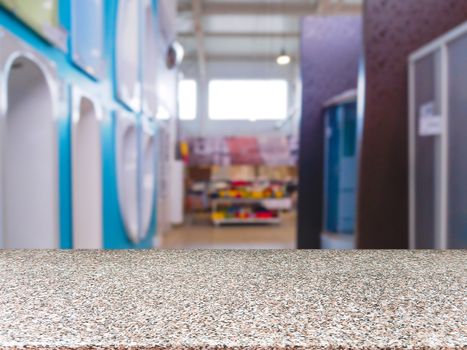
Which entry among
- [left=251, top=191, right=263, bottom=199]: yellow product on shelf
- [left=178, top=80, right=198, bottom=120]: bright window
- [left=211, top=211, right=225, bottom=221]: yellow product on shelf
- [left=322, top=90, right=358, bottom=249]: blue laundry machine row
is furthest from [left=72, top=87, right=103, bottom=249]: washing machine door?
[left=178, top=80, right=198, bottom=120]: bright window

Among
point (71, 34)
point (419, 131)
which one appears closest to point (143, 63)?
point (71, 34)

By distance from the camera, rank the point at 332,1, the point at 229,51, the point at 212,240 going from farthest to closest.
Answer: the point at 229,51 < the point at 332,1 < the point at 212,240

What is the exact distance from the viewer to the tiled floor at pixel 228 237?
22.9 ft

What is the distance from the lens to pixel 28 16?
5.90 ft

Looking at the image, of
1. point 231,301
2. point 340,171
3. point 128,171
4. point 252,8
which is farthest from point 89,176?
point 252,8

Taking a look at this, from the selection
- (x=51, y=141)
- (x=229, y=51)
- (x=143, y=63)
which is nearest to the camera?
(x=51, y=141)

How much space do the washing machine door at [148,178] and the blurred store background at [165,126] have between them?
0.03 m

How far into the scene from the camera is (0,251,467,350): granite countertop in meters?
0.61

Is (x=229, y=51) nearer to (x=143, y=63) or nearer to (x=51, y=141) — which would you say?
(x=143, y=63)

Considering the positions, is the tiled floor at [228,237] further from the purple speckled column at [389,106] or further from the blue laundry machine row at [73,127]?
the purple speckled column at [389,106]

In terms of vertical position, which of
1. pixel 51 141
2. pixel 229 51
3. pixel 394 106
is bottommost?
pixel 51 141

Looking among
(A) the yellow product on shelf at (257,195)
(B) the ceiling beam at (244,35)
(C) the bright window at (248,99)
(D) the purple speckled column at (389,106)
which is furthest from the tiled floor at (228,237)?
(C) the bright window at (248,99)

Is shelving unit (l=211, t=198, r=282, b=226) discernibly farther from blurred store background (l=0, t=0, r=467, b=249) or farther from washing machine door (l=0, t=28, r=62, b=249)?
washing machine door (l=0, t=28, r=62, b=249)

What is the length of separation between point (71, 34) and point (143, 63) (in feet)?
8.61
